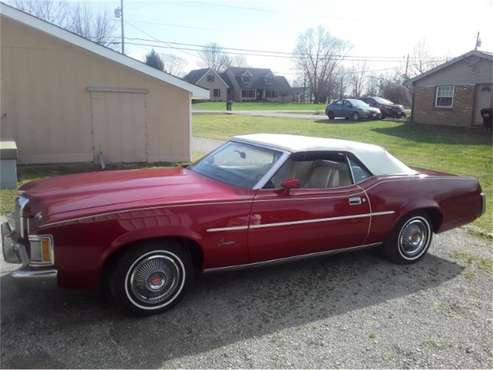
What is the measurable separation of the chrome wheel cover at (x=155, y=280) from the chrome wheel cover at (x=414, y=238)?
2604mm

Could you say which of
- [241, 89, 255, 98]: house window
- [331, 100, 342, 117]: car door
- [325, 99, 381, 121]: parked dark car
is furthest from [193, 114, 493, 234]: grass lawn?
[241, 89, 255, 98]: house window

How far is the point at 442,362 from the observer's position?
301 centimetres

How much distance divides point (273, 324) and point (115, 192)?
1705 millimetres

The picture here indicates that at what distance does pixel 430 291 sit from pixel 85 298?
3.26 meters

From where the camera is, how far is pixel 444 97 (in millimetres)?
22500

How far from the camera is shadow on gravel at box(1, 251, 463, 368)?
9.66 ft

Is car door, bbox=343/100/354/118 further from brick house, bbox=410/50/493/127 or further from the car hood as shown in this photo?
the car hood

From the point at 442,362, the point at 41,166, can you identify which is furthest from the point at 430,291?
the point at 41,166

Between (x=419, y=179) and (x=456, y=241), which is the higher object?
(x=419, y=179)

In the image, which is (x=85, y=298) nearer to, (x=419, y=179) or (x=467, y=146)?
(x=419, y=179)

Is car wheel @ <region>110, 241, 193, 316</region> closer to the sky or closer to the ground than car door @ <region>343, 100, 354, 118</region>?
closer to the ground

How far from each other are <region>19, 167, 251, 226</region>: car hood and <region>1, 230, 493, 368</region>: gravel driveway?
24.1 inches

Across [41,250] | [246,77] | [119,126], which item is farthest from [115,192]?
[246,77]

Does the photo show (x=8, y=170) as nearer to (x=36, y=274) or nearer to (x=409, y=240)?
(x=36, y=274)
